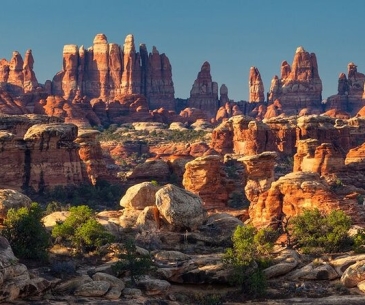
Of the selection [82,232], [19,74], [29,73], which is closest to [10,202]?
[82,232]

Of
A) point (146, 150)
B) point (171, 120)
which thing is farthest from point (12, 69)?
point (146, 150)

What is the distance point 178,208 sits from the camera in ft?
154

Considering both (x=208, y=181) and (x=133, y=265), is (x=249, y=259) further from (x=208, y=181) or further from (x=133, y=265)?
(x=208, y=181)

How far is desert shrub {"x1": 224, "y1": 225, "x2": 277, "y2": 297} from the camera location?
126ft

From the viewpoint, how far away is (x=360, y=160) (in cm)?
8925

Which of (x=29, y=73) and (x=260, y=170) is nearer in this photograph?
(x=260, y=170)

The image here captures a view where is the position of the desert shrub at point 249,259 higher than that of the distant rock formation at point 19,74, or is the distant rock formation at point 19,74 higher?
the distant rock formation at point 19,74

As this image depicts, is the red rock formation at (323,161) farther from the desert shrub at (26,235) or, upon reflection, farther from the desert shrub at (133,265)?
the desert shrub at (26,235)

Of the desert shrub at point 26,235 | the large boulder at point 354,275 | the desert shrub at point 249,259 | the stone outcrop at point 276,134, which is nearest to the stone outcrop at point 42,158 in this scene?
the stone outcrop at point 276,134

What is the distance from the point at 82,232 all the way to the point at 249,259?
884cm

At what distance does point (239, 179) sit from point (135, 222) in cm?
4361

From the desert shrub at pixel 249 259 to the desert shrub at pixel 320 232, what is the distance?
206cm

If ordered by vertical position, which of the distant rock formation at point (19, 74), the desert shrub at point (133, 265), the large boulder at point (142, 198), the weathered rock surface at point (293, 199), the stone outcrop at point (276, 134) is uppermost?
the distant rock formation at point (19, 74)

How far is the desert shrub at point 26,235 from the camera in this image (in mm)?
40406
